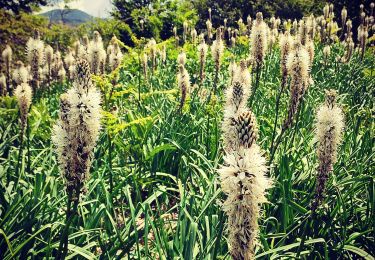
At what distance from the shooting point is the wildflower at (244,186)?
1728 millimetres

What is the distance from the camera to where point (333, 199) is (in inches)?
137

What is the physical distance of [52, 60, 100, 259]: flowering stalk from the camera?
2.17 m

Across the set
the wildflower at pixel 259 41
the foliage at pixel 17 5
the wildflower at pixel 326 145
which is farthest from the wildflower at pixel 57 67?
the foliage at pixel 17 5

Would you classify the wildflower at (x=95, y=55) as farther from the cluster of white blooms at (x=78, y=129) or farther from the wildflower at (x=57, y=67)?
the wildflower at (x=57, y=67)

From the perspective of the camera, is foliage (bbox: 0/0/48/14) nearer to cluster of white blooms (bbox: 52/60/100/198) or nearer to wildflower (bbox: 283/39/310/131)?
wildflower (bbox: 283/39/310/131)

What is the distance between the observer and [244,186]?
1741mm

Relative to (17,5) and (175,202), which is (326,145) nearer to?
(175,202)

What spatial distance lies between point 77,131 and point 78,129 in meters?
0.02

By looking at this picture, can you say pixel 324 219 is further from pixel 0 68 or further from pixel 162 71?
pixel 0 68

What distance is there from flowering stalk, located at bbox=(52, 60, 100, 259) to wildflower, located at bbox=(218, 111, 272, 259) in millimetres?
971

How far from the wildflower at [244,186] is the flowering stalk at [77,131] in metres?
0.97

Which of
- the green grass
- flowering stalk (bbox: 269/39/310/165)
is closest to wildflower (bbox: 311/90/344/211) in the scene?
the green grass

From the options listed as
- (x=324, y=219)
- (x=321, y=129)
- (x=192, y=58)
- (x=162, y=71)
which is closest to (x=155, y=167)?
(x=324, y=219)

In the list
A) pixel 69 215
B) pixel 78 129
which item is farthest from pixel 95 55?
pixel 69 215
